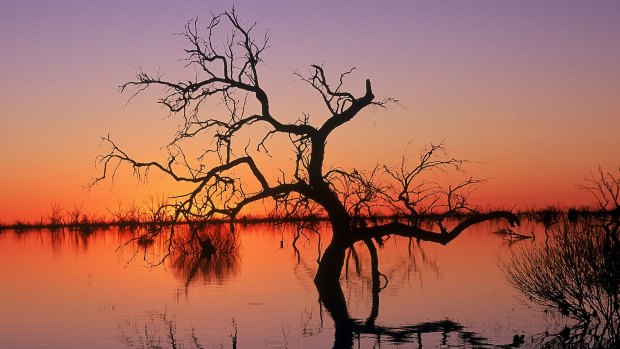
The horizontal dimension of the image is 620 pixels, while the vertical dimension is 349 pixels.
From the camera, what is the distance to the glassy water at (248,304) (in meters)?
21.8

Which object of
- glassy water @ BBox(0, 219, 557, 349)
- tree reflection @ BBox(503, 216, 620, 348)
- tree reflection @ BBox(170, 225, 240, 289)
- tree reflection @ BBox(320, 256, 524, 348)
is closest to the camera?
tree reflection @ BBox(503, 216, 620, 348)

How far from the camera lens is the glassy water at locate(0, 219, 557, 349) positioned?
21.8 metres

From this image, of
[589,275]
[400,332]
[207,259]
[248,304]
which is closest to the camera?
[589,275]

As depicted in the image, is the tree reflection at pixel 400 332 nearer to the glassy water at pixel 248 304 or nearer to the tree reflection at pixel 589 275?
the glassy water at pixel 248 304

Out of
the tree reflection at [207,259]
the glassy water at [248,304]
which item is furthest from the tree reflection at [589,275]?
the tree reflection at [207,259]

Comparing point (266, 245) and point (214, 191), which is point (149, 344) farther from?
point (266, 245)

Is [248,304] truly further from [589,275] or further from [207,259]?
A: [207,259]

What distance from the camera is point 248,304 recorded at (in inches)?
1136

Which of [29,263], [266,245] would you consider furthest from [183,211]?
[266,245]

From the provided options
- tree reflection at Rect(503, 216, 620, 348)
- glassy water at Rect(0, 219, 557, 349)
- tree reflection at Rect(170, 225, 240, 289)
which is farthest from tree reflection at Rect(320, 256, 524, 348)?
tree reflection at Rect(170, 225, 240, 289)

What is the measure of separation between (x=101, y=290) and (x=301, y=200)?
907cm

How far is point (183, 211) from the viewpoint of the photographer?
1108 inches

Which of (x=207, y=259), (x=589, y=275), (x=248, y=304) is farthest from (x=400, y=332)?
(x=207, y=259)

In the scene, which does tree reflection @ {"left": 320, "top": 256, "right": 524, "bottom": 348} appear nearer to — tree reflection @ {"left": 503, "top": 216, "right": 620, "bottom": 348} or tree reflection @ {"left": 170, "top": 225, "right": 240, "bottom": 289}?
tree reflection @ {"left": 503, "top": 216, "right": 620, "bottom": 348}
